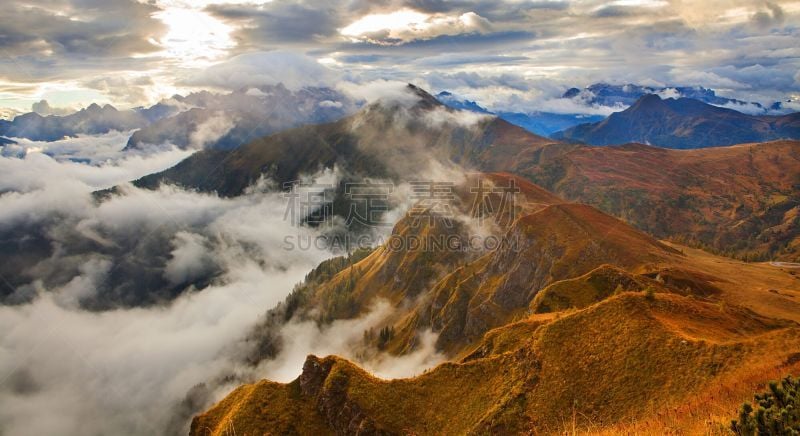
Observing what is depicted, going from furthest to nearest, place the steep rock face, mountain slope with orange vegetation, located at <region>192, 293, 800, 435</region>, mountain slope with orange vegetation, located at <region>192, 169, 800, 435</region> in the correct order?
the steep rock face
mountain slope with orange vegetation, located at <region>192, 293, 800, 435</region>
mountain slope with orange vegetation, located at <region>192, 169, 800, 435</region>


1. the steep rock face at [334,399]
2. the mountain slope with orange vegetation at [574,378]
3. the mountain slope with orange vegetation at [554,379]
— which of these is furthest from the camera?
the steep rock face at [334,399]

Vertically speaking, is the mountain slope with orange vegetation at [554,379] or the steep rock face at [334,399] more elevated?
the mountain slope with orange vegetation at [554,379]

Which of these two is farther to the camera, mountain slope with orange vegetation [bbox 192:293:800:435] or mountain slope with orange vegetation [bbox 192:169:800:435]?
mountain slope with orange vegetation [bbox 192:293:800:435]

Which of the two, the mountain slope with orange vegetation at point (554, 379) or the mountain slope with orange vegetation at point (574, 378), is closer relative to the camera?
the mountain slope with orange vegetation at point (574, 378)

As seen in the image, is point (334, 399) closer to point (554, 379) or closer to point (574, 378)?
point (554, 379)

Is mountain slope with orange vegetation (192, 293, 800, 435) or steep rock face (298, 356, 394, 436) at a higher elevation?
mountain slope with orange vegetation (192, 293, 800, 435)

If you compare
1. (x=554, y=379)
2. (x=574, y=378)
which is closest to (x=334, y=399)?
(x=554, y=379)

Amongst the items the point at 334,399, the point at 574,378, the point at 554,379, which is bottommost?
the point at 334,399

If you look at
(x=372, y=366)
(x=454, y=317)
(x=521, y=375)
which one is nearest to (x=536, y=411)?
(x=521, y=375)

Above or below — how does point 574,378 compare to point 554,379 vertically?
above

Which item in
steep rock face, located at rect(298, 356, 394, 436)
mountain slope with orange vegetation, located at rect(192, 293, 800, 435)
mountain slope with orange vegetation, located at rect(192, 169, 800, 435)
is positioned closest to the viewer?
mountain slope with orange vegetation, located at rect(192, 169, 800, 435)

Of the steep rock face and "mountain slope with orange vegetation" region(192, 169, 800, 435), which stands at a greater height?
"mountain slope with orange vegetation" region(192, 169, 800, 435)

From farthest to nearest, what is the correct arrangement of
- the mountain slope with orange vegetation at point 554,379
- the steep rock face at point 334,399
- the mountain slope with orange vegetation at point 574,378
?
the steep rock face at point 334,399 → the mountain slope with orange vegetation at point 554,379 → the mountain slope with orange vegetation at point 574,378
